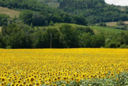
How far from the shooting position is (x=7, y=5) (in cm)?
19812

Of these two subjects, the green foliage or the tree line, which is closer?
the tree line

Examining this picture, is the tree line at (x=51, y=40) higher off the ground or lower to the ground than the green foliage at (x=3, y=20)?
lower

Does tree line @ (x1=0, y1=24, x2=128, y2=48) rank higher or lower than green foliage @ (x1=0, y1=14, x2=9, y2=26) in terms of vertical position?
lower

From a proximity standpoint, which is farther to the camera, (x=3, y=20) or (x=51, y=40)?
(x=3, y=20)

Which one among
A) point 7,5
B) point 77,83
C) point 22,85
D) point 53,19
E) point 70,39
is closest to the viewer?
point 22,85

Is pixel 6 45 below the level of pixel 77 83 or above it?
below

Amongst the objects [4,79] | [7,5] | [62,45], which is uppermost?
[7,5]

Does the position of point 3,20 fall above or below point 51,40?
above

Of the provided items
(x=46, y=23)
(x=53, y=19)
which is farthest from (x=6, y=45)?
(x=53, y=19)

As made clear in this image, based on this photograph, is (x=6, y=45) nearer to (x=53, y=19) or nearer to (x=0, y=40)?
(x=0, y=40)

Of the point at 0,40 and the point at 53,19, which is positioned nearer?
the point at 0,40

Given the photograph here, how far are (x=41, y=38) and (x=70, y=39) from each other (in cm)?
1075

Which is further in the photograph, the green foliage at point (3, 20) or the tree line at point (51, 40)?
the green foliage at point (3, 20)

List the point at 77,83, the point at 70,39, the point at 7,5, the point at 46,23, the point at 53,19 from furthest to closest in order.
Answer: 1. the point at 7,5
2. the point at 53,19
3. the point at 46,23
4. the point at 70,39
5. the point at 77,83
